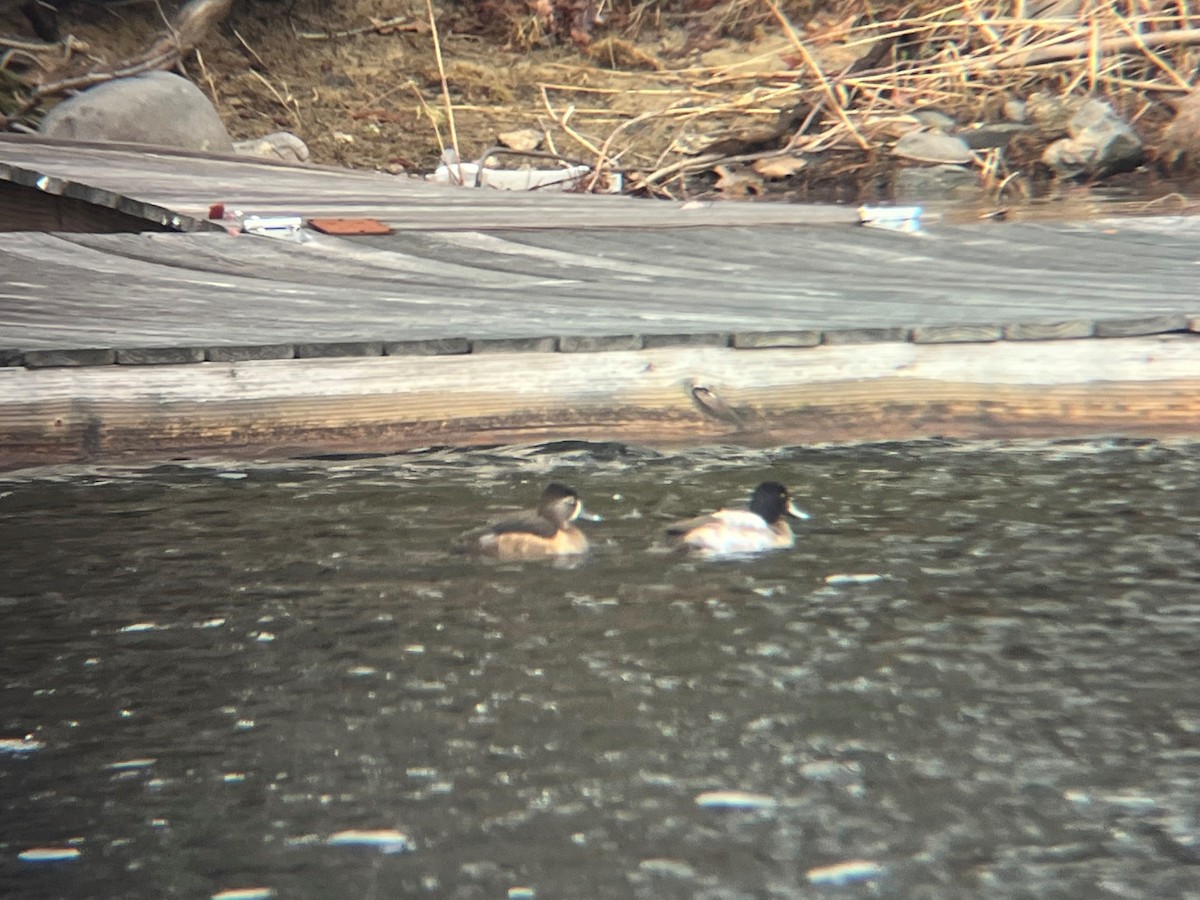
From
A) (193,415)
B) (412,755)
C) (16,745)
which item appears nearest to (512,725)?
(412,755)

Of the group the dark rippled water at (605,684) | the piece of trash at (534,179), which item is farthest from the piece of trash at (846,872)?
the piece of trash at (534,179)

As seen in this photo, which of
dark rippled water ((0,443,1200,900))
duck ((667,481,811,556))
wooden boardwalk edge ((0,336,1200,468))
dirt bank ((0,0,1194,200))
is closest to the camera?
dark rippled water ((0,443,1200,900))

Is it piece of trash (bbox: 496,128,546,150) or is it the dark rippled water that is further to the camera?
piece of trash (bbox: 496,128,546,150)

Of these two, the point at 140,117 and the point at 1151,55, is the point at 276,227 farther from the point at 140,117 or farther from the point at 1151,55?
the point at 1151,55

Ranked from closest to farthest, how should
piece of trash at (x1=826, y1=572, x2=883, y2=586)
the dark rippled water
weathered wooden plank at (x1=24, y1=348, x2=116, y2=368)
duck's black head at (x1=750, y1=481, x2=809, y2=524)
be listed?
the dark rippled water
piece of trash at (x1=826, y1=572, x2=883, y2=586)
duck's black head at (x1=750, y1=481, x2=809, y2=524)
weathered wooden plank at (x1=24, y1=348, x2=116, y2=368)

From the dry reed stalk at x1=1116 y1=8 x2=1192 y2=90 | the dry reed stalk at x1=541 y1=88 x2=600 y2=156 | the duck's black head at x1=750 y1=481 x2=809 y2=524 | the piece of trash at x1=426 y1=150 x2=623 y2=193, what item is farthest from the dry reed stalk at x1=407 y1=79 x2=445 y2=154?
the duck's black head at x1=750 y1=481 x2=809 y2=524

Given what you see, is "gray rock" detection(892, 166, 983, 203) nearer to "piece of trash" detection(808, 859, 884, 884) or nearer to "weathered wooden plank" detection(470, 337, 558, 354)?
"weathered wooden plank" detection(470, 337, 558, 354)

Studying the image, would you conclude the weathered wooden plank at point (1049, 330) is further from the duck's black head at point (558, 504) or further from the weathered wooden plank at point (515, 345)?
the duck's black head at point (558, 504)
